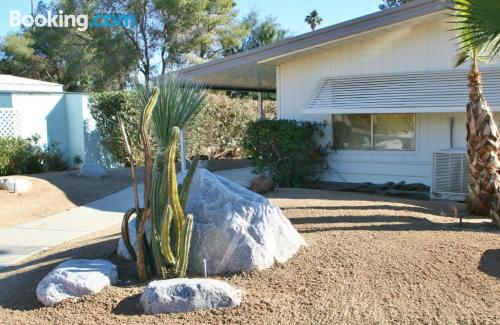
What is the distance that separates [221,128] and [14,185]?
8.54 m

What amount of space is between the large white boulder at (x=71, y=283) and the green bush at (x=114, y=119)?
9974 millimetres

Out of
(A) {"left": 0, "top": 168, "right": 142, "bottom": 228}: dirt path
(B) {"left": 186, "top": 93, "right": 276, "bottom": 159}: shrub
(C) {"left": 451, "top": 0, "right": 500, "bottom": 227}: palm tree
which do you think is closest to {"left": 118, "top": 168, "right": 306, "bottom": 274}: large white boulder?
(C) {"left": 451, "top": 0, "right": 500, "bottom": 227}: palm tree

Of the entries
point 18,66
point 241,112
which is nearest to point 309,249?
point 241,112

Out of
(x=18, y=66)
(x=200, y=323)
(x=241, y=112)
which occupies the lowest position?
(x=200, y=323)

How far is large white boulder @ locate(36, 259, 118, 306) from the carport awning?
7118 millimetres

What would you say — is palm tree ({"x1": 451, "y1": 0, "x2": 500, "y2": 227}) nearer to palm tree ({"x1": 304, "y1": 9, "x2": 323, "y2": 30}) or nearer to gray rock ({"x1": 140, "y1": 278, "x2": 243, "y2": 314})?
gray rock ({"x1": 140, "y1": 278, "x2": 243, "y2": 314})

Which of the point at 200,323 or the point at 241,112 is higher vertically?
the point at 241,112

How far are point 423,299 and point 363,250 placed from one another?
1205 mm

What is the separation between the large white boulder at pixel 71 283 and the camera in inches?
190

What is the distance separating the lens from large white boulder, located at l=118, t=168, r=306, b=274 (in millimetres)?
5340

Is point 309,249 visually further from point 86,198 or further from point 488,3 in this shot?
point 86,198

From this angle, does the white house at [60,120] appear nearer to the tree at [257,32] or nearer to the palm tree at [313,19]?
the tree at [257,32]

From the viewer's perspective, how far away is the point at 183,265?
5082 mm

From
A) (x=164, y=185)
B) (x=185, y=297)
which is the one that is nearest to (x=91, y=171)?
(x=164, y=185)
